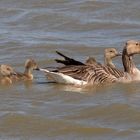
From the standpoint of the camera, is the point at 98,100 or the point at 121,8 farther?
the point at 121,8

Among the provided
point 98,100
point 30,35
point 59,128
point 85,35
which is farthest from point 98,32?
point 59,128

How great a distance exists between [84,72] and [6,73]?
1.11m

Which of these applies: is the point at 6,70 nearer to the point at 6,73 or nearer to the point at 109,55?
the point at 6,73

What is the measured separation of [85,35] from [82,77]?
314cm

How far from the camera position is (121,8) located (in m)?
17.1

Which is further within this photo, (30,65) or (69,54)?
(69,54)

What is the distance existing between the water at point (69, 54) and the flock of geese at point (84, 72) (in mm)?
165

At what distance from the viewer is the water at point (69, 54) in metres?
9.80

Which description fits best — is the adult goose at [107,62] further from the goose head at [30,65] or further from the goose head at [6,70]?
the goose head at [6,70]

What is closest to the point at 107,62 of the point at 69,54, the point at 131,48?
the point at 131,48

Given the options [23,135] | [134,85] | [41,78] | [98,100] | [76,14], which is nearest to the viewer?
[23,135]

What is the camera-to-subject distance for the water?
9.80 m

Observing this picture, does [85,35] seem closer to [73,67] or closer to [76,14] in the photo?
[76,14]

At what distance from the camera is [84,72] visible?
12.3 metres
